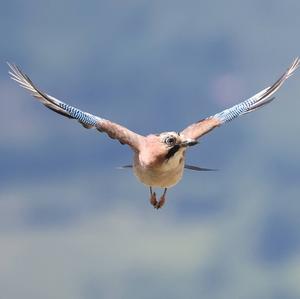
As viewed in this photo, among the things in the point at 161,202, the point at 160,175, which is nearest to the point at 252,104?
the point at 161,202

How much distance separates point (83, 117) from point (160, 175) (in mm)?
6019

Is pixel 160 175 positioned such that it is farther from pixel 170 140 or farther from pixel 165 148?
pixel 170 140

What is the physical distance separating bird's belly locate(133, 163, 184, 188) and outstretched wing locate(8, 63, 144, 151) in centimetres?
119

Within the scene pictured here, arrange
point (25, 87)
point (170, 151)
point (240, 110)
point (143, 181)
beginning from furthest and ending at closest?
point (240, 110) < point (25, 87) < point (143, 181) < point (170, 151)

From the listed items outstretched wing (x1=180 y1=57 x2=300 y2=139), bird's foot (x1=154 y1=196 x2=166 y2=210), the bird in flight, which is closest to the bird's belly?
the bird in flight

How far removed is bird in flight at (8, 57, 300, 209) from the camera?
31016mm

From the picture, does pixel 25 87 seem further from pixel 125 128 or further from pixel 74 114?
pixel 125 128

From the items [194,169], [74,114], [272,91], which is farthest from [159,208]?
[272,91]

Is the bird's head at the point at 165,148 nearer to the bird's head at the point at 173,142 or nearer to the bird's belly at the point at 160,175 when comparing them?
the bird's head at the point at 173,142

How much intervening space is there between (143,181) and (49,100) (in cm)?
638

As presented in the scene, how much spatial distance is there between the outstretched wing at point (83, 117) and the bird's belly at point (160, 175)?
119 centimetres

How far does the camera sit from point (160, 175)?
105 feet

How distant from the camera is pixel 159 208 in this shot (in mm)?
36000

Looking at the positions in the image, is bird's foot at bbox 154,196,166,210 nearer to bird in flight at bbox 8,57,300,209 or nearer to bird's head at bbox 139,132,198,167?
bird in flight at bbox 8,57,300,209
